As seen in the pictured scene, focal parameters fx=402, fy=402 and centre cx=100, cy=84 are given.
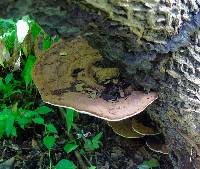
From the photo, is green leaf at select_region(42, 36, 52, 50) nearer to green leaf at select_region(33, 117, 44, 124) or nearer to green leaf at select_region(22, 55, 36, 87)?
green leaf at select_region(22, 55, 36, 87)

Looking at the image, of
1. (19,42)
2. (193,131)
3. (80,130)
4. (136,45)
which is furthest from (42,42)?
(193,131)

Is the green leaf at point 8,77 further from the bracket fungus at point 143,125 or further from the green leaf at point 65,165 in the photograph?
the bracket fungus at point 143,125

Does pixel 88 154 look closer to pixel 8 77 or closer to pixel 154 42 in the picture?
pixel 8 77

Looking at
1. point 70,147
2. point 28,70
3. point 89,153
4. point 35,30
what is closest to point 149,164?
→ point 89,153

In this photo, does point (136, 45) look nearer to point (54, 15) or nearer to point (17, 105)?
point (54, 15)

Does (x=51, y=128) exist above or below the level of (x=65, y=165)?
above

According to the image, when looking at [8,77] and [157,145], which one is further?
[8,77]

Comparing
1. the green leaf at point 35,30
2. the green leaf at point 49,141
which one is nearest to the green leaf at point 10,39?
the green leaf at point 35,30
